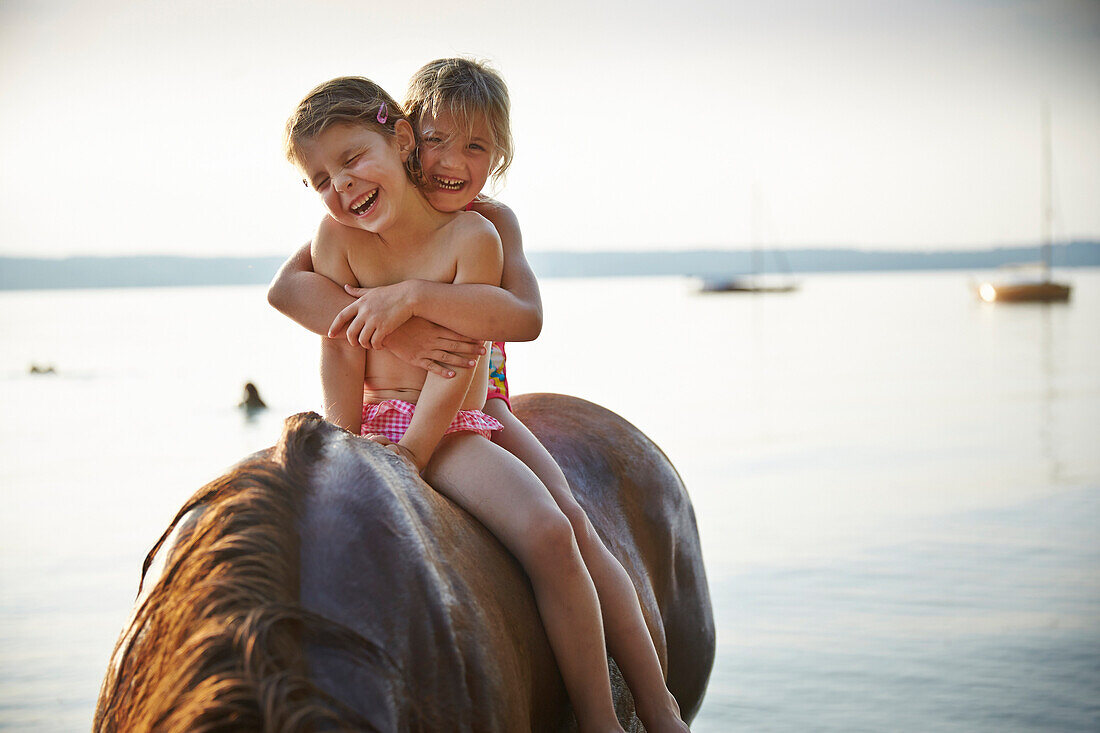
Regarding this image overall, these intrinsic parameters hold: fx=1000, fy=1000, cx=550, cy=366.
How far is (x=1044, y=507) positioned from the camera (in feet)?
24.7

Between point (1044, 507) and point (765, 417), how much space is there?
16.3 ft

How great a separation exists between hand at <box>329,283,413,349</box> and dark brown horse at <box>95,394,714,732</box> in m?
0.39

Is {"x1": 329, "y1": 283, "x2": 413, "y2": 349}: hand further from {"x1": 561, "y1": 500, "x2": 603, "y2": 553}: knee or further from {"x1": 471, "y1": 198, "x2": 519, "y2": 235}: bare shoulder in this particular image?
{"x1": 561, "y1": 500, "x2": 603, "y2": 553}: knee

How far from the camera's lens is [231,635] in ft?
4.48

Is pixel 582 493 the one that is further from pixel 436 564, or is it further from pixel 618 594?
pixel 436 564

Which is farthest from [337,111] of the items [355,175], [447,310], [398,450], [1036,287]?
[1036,287]

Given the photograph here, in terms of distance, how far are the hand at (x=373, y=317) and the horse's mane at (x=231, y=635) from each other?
0.59m

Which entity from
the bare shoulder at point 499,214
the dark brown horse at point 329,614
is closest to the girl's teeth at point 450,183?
the bare shoulder at point 499,214

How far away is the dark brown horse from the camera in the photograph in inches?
53.1

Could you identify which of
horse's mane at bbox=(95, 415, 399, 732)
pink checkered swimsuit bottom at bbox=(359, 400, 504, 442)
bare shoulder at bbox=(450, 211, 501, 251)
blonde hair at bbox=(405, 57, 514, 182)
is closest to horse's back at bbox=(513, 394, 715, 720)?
pink checkered swimsuit bottom at bbox=(359, 400, 504, 442)

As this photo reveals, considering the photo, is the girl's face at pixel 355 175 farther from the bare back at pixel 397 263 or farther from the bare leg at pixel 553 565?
the bare leg at pixel 553 565

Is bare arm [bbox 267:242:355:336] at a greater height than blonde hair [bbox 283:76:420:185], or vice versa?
blonde hair [bbox 283:76:420:185]

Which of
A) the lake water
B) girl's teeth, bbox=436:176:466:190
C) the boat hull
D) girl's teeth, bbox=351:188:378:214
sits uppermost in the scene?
girl's teeth, bbox=436:176:466:190

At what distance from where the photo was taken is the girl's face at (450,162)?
2.37m
